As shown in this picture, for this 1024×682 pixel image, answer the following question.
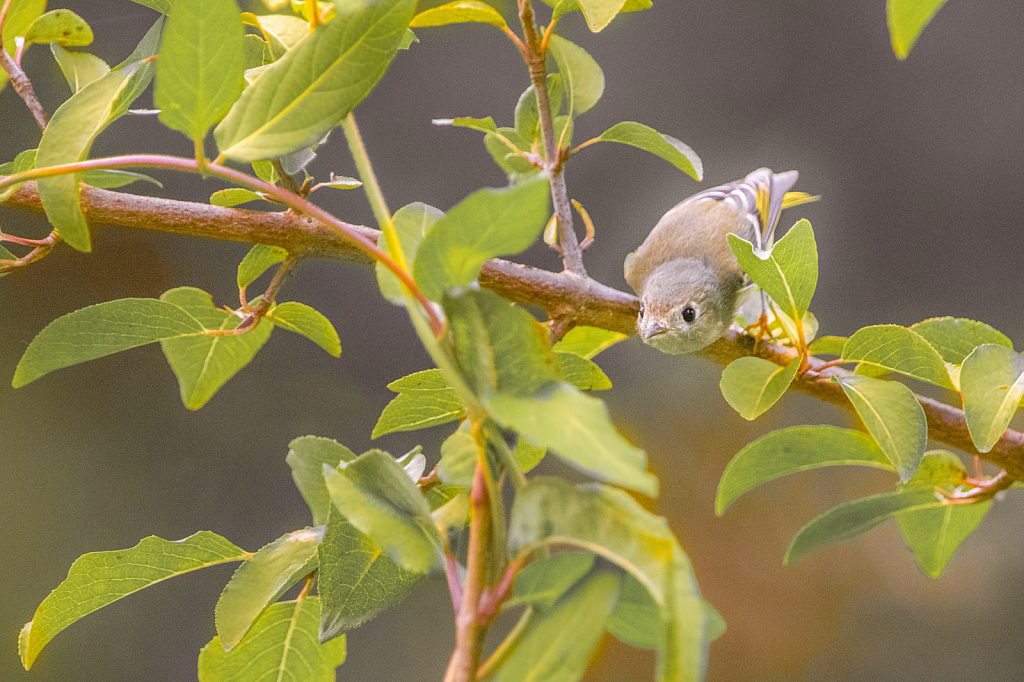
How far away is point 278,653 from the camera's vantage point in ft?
0.80

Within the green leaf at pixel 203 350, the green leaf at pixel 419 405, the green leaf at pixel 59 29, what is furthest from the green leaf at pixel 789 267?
the green leaf at pixel 59 29

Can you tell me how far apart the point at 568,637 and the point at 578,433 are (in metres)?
0.04

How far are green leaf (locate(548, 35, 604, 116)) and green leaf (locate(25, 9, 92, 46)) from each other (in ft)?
0.79

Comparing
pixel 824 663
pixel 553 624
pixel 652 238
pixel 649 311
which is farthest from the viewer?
pixel 824 663

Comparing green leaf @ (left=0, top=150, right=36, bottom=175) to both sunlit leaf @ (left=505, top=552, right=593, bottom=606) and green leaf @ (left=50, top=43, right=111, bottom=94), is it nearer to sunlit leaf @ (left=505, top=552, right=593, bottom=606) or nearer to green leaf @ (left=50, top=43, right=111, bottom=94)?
green leaf @ (left=50, top=43, right=111, bottom=94)

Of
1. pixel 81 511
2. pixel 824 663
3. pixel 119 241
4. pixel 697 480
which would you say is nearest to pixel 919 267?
pixel 697 480

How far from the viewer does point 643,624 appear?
0.14 metres

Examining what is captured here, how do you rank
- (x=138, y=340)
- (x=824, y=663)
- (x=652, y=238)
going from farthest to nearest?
(x=824, y=663) < (x=652, y=238) < (x=138, y=340)

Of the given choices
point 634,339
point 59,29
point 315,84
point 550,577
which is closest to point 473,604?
point 550,577

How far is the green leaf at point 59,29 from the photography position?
0.33 metres

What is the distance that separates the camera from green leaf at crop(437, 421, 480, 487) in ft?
0.59

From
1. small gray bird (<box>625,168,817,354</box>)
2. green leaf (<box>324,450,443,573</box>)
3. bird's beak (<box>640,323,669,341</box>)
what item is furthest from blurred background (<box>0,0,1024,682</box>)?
green leaf (<box>324,450,443,573</box>)

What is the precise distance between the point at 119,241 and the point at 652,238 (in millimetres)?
586

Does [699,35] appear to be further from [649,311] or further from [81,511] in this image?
[81,511]
